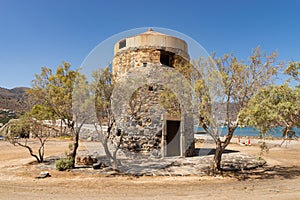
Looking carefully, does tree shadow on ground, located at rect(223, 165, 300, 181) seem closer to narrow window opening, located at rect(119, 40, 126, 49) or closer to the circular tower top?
the circular tower top

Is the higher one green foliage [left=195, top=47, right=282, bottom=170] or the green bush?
green foliage [left=195, top=47, right=282, bottom=170]

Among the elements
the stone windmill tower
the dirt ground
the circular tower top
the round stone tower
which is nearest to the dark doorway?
the stone windmill tower

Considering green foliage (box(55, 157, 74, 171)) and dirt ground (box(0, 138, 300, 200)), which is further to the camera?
green foliage (box(55, 157, 74, 171))

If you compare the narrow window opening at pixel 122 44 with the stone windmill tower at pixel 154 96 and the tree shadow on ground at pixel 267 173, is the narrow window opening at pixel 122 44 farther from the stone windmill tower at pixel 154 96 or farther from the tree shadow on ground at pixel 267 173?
the tree shadow on ground at pixel 267 173

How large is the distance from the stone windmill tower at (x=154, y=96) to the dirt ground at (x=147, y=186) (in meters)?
4.67

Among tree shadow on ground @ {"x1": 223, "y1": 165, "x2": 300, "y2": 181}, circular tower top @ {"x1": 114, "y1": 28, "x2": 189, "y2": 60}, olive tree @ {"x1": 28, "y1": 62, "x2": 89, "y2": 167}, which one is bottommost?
tree shadow on ground @ {"x1": 223, "y1": 165, "x2": 300, "y2": 181}

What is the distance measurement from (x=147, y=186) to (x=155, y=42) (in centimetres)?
970

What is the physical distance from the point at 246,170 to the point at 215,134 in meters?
2.92

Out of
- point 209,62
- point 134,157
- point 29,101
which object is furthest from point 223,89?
point 29,101

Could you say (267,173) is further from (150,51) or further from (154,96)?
(150,51)

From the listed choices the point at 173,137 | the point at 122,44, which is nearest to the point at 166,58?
the point at 122,44

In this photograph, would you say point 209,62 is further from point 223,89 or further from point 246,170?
point 246,170

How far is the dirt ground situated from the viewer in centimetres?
731

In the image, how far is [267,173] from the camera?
1082cm
